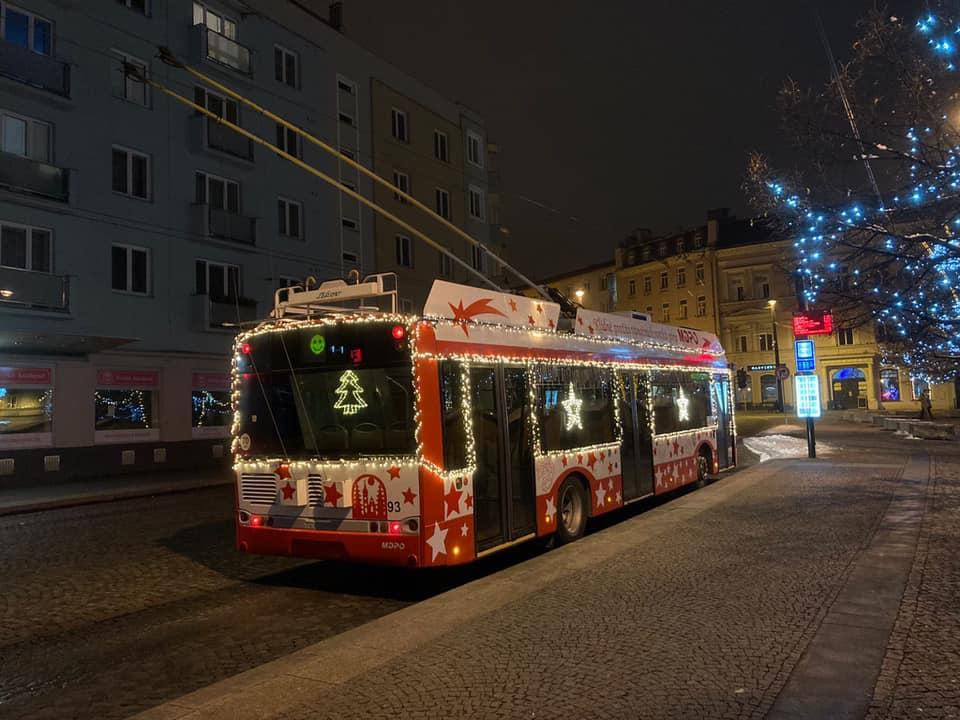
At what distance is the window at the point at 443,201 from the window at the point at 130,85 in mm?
14713

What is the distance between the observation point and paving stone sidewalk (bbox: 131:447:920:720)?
414 cm

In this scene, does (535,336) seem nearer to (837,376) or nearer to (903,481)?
(903,481)

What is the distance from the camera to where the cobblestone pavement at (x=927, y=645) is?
13.1ft

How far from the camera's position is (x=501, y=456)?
26.0 feet

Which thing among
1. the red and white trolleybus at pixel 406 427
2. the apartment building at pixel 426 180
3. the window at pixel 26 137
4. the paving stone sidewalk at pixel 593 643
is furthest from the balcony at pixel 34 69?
the paving stone sidewalk at pixel 593 643

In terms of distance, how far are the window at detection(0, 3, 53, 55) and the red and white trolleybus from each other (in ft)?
56.5

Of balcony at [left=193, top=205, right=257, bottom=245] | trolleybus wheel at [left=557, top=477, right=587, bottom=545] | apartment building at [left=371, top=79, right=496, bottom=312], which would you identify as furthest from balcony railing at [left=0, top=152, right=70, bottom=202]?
trolleybus wheel at [left=557, top=477, right=587, bottom=545]

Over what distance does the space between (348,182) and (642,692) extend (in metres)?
28.1

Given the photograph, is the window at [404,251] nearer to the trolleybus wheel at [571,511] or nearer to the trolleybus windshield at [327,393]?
the trolleybus wheel at [571,511]

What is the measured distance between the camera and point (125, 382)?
2173 cm

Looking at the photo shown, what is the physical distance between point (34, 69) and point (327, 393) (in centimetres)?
1809

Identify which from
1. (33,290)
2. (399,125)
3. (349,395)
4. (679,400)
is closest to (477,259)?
(399,125)

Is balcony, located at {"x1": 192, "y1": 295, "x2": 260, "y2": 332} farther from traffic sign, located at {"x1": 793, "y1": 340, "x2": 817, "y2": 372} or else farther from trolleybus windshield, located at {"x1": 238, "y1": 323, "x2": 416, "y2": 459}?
traffic sign, located at {"x1": 793, "y1": 340, "x2": 817, "y2": 372}

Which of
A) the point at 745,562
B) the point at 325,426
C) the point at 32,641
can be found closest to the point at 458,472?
the point at 325,426
